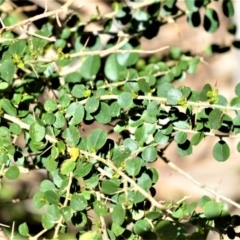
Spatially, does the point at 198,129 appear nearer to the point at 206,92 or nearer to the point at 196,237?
the point at 206,92

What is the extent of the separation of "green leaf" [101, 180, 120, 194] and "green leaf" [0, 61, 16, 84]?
234 millimetres

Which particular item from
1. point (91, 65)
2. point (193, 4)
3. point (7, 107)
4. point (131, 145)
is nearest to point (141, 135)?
point (131, 145)

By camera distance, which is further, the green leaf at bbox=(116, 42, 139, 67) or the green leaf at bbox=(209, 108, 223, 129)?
the green leaf at bbox=(116, 42, 139, 67)

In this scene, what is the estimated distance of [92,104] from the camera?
0.92m

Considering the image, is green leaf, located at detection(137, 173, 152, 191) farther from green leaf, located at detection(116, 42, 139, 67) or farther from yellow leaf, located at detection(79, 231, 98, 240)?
green leaf, located at detection(116, 42, 139, 67)

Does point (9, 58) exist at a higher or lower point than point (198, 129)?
higher

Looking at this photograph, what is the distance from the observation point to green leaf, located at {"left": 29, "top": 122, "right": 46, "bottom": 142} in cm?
89

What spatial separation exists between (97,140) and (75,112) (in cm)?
6

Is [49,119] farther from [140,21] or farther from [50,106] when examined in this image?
[140,21]

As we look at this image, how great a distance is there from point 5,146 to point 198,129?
316 mm

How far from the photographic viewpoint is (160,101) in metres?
0.90

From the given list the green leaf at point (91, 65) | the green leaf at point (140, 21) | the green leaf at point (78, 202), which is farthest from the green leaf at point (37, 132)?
the green leaf at point (140, 21)

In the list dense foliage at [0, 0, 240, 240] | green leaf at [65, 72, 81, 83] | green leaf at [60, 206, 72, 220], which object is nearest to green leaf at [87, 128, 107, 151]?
dense foliage at [0, 0, 240, 240]

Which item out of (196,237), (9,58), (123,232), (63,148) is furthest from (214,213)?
(9,58)
